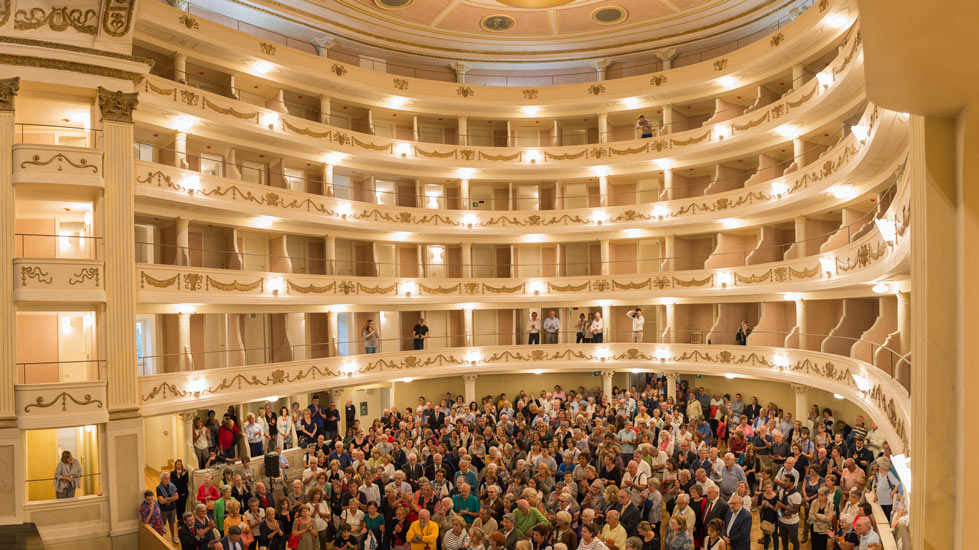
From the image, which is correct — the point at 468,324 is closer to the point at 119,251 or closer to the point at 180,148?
the point at 180,148

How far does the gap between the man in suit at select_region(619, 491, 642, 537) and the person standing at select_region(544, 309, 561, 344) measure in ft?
56.2

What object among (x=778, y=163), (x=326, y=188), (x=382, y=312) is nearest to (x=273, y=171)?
(x=326, y=188)

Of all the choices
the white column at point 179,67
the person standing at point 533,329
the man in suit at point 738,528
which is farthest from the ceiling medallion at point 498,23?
the man in suit at point 738,528

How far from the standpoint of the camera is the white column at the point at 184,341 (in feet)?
62.2

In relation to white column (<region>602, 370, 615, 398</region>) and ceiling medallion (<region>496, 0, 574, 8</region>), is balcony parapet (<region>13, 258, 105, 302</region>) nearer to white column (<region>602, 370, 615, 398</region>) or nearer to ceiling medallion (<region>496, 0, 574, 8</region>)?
ceiling medallion (<region>496, 0, 574, 8</region>)

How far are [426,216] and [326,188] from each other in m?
4.07

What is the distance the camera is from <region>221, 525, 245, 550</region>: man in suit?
9.91m

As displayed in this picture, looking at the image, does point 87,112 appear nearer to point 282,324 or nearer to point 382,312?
point 282,324

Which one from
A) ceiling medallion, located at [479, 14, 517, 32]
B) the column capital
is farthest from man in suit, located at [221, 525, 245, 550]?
ceiling medallion, located at [479, 14, 517, 32]

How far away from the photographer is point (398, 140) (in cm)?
2597

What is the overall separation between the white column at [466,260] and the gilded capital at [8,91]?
54.8 feet

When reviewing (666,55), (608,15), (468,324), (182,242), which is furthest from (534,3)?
(182,242)

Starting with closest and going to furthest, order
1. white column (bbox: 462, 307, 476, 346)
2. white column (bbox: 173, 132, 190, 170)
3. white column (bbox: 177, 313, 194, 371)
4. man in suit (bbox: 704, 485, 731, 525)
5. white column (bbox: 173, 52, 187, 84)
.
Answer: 1. man in suit (bbox: 704, 485, 731, 525)
2. white column (bbox: 177, 313, 194, 371)
3. white column (bbox: 173, 132, 190, 170)
4. white column (bbox: 173, 52, 187, 84)
5. white column (bbox: 462, 307, 476, 346)

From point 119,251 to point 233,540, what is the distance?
870cm
